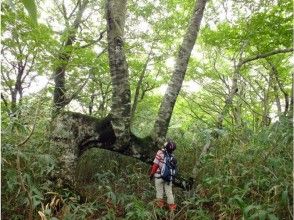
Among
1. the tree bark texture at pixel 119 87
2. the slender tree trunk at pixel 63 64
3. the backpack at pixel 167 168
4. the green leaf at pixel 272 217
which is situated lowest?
the green leaf at pixel 272 217

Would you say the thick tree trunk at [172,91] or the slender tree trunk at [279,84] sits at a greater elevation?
the slender tree trunk at [279,84]

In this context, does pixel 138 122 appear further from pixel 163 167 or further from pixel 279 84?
pixel 163 167

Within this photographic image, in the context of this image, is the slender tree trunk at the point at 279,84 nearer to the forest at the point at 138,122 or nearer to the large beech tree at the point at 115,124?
the forest at the point at 138,122

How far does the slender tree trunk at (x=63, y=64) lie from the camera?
36.6ft

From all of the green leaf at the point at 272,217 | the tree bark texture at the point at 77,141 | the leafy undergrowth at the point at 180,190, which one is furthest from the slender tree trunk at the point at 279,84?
the green leaf at the point at 272,217

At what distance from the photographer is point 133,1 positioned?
13.4 m

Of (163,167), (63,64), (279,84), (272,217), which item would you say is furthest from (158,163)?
(279,84)

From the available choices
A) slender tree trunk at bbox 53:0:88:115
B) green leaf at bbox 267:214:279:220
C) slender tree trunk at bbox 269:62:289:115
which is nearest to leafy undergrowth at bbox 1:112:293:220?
green leaf at bbox 267:214:279:220

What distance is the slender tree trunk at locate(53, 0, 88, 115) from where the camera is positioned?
36.6ft

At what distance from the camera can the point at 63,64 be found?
461 inches

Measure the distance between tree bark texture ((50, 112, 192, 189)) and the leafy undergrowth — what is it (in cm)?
32

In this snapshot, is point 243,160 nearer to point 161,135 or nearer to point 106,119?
point 161,135

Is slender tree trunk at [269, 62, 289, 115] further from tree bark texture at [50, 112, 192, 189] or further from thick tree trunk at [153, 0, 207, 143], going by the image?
tree bark texture at [50, 112, 192, 189]

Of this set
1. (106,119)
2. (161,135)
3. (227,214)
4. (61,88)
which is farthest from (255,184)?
(61,88)
